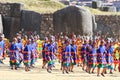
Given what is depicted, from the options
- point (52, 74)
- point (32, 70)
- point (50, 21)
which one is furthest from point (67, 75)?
point (50, 21)

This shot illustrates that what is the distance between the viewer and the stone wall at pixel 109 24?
132 ft

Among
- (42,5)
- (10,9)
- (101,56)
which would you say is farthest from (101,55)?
(42,5)

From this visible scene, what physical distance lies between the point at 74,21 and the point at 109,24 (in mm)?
6684

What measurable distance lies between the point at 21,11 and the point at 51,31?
10.2 feet

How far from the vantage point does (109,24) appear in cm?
4050

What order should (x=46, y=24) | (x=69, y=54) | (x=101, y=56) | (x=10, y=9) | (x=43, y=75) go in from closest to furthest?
(x=43, y=75) → (x=101, y=56) → (x=69, y=54) → (x=10, y=9) → (x=46, y=24)

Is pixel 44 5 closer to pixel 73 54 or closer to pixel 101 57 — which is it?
pixel 73 54

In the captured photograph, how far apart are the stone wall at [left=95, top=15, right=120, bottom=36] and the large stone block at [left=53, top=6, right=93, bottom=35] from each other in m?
5.47

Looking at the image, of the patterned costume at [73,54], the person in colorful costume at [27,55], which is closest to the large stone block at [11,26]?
the person in colorful costume at [27,55]

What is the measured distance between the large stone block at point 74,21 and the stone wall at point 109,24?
5467mm

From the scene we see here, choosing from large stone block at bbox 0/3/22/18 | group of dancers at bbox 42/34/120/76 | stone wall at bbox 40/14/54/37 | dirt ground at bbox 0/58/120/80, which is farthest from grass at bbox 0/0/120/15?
group of dancers at bbox 42/34/120/76

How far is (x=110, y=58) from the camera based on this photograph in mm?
24453

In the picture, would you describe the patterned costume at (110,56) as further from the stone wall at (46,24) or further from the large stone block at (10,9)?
the stone wall at (46,24)

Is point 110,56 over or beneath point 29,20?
over
